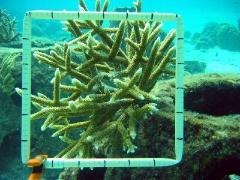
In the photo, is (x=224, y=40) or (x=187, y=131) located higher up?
(x=224, y=40)

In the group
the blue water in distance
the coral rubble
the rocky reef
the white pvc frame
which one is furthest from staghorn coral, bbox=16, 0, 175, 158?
the blue water in distance

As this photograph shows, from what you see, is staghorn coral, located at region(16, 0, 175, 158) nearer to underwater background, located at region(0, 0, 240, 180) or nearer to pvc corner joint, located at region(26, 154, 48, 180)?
underwater background, located at region(0, 0, 240, 180)

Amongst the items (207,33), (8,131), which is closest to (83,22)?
(8,131)

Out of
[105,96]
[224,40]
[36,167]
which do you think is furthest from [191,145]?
[224,40]

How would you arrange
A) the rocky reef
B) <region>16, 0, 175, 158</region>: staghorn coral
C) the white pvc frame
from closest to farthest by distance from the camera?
the white pvc frame, <region>16, 0, 175, 158</region>: staghorn coral, the rocky reef

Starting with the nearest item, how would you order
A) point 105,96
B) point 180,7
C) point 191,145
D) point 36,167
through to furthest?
point 36,167 < point 191,145 < point 105,96 < point 180,7

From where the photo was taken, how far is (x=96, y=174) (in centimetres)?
275

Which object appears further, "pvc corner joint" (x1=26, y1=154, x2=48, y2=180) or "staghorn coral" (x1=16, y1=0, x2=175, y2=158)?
"staghorn coral" (x1=16, y1=0, x2=175, y2=158)

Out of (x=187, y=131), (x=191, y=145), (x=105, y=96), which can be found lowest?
(x=191, y=145)

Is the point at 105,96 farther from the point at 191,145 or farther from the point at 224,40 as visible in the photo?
the point at 224,40

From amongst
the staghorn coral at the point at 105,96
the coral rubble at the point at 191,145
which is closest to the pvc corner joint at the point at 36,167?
the staghorn coral at the point at 105,96

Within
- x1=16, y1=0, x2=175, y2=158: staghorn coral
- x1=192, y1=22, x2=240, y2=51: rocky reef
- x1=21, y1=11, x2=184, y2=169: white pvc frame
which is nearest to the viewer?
x1=21, y1=11, x2=184, y2=169: white pvc frame

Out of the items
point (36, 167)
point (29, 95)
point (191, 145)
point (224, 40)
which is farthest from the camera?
point (224, 40)

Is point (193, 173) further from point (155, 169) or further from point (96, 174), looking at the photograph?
point (96, 174)
